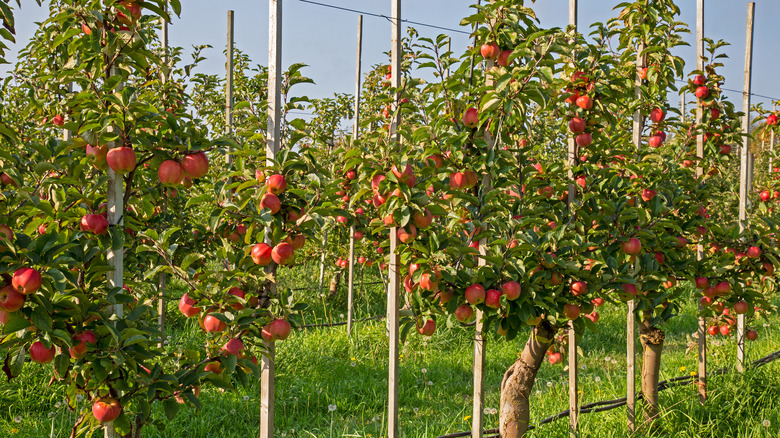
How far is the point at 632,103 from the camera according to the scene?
3404 millimetres

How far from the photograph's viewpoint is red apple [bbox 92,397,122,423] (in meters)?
1.84

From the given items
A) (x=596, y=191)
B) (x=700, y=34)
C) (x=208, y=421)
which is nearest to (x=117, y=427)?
(x=208, y=421)

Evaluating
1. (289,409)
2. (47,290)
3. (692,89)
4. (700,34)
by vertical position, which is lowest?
(289,409)

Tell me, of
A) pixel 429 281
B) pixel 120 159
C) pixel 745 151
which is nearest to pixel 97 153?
pixel 120 159

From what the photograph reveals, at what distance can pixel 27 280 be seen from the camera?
1567mm

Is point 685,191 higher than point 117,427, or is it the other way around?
point 685,191

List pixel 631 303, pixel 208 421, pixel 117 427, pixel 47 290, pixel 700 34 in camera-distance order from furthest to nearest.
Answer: pixel 700 34
pixel 208 421
pixel 631 303
pixel 117 427
pixel 47 290

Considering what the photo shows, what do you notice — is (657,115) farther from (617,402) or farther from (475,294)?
(475,294)

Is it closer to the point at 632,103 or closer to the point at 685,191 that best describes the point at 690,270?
the point at 685,191

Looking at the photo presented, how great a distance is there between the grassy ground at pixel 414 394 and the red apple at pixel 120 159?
→ 2.14 m

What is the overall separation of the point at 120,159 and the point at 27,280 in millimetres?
470

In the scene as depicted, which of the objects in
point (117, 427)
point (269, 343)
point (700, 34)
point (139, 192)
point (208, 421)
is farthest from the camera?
point (700, 34)

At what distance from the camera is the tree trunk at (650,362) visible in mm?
3836

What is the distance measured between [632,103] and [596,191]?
0.77 metres
